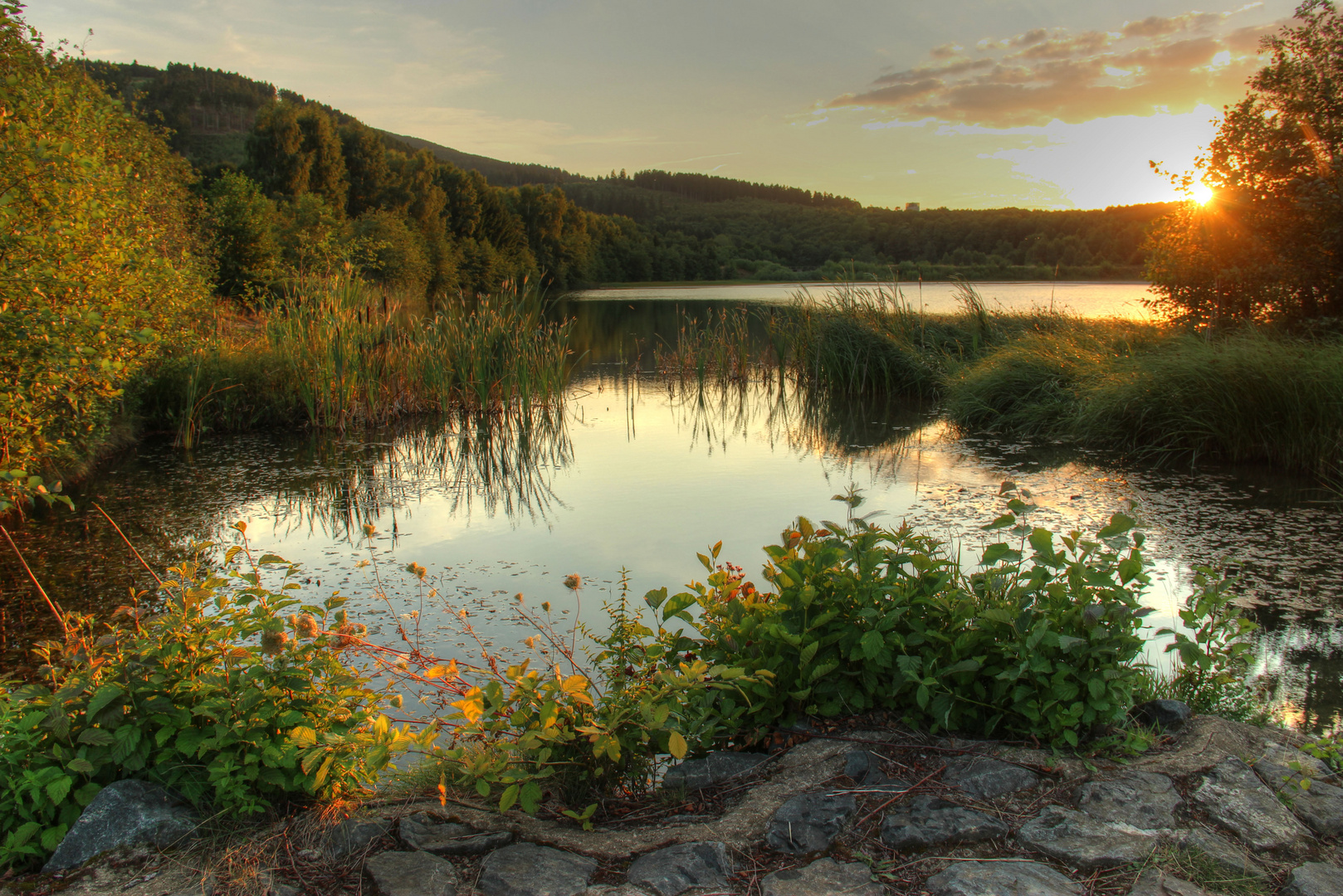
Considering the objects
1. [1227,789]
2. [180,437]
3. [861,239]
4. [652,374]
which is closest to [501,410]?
[180,437]

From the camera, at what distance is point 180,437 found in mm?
7961

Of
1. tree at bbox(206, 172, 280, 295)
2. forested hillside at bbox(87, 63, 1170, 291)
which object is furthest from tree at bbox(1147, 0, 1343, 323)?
tree at bbox(206, 172, 280, 295)

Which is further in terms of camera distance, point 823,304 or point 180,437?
point 823,304

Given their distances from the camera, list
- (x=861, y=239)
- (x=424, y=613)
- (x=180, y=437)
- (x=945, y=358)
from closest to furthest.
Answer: (x=424, y=613), (x=180, y=437), (x=945, y=358), (x=861, y=239)

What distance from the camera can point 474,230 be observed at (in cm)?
4897

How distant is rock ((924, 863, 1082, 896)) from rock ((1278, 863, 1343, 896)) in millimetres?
470

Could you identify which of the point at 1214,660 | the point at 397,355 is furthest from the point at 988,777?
the point at 397,355

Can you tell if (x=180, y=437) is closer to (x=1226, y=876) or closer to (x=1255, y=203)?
(x=1226, y=876)

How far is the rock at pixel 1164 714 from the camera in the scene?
2.41 m

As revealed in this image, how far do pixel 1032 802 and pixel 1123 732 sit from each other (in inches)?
18.9

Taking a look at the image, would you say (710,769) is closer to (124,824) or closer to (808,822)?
(808,822)

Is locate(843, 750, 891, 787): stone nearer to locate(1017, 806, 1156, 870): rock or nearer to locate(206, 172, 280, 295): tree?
locate(1017, 806, 1156, 870): rock

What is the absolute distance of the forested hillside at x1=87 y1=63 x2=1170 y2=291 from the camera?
21.8 m

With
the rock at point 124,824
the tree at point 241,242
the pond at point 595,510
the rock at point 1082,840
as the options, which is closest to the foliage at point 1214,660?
the pond at point 595,510
